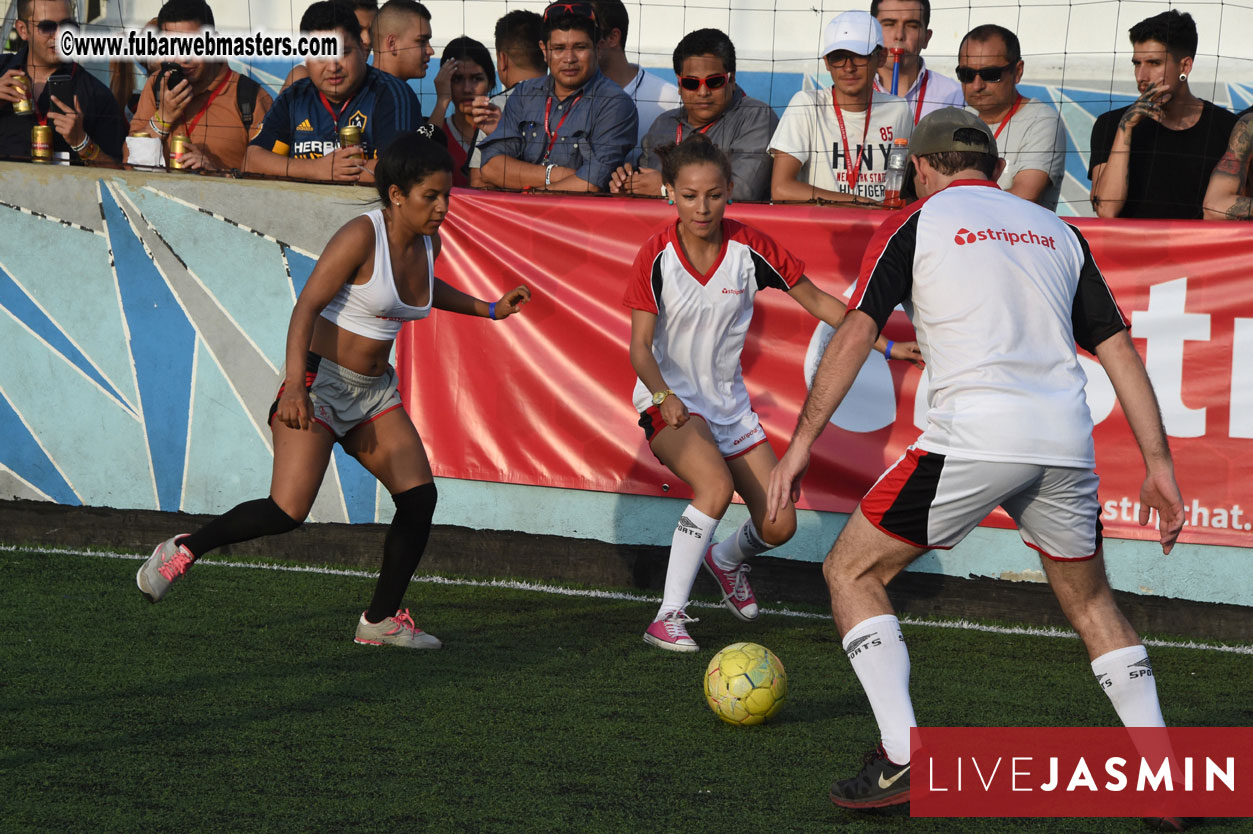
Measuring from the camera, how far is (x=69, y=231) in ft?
28.0

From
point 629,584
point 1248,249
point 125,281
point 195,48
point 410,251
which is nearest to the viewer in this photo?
point 410,251

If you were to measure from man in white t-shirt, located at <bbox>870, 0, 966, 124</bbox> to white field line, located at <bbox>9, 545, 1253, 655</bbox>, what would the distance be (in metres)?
2.88

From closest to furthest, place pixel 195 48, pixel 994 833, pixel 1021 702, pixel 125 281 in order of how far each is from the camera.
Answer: pixel 994 833 < pixel 1021 702 < pixel 125 281 < pixel 195 48

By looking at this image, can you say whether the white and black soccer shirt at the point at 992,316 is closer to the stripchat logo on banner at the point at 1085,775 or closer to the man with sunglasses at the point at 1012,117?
the stripchat logo on banner at the point at 1085,775

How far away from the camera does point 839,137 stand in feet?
25.9

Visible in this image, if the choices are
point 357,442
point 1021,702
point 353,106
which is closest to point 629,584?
point 357,442

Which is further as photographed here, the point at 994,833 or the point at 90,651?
the point at 90,651

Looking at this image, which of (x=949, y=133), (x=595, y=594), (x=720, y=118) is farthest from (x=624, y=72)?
(x=949, y=133)

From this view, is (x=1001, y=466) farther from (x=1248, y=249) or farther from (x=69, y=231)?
(x=69, y=231)

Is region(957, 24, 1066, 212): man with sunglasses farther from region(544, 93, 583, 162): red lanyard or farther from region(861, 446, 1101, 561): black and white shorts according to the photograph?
region(861, 446, 1101, 561): black and white shorts

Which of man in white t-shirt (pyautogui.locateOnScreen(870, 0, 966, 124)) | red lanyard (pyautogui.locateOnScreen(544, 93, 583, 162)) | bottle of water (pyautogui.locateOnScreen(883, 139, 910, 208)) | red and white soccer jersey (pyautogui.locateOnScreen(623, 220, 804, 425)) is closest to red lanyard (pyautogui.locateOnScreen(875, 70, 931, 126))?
man in white t-shirt (pyautogui.locateOnScreen(870, 0, 966, 124))

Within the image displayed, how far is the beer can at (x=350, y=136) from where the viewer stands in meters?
8.30

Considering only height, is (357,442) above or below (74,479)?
above

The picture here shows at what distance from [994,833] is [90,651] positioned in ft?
12.4
